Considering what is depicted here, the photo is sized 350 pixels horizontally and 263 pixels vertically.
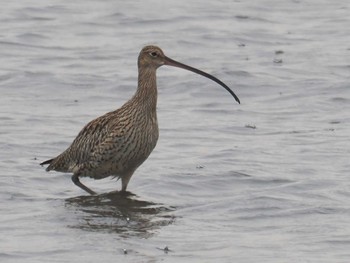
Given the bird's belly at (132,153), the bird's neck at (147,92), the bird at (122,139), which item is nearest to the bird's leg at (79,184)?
the bird at (122,139)

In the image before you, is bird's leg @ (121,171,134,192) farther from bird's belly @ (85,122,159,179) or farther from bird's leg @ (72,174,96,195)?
bird's leg @ (72,174,96,195)

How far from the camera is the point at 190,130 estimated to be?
14.1 metres

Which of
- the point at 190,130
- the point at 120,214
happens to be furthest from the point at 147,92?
the point at 190,130

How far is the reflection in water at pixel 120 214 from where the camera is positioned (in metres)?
10.3

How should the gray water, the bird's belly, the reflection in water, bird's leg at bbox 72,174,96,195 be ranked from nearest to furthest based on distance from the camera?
1. the gray water
2. the reflection in water
3. the bird's belly
4. bird's leg at bbox 72,174,96,195

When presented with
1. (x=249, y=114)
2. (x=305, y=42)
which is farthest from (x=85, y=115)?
(x=305, y=42)

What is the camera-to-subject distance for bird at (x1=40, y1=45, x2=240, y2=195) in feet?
37.6

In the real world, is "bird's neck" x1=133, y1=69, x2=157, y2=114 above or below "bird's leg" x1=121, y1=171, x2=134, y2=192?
above

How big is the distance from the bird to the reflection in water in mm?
209

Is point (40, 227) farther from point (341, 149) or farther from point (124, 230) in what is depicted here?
point (341, 149)

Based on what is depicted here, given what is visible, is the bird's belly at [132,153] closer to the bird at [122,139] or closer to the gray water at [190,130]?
the bird at [122,139]

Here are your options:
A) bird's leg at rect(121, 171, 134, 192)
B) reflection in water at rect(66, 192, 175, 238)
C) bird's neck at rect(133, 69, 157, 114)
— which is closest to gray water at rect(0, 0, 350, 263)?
reflection in water at rect(66, 192, 175, 238)

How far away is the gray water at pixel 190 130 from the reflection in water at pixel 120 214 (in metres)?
0.02

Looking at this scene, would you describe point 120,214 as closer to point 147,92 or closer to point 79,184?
point 79,184
